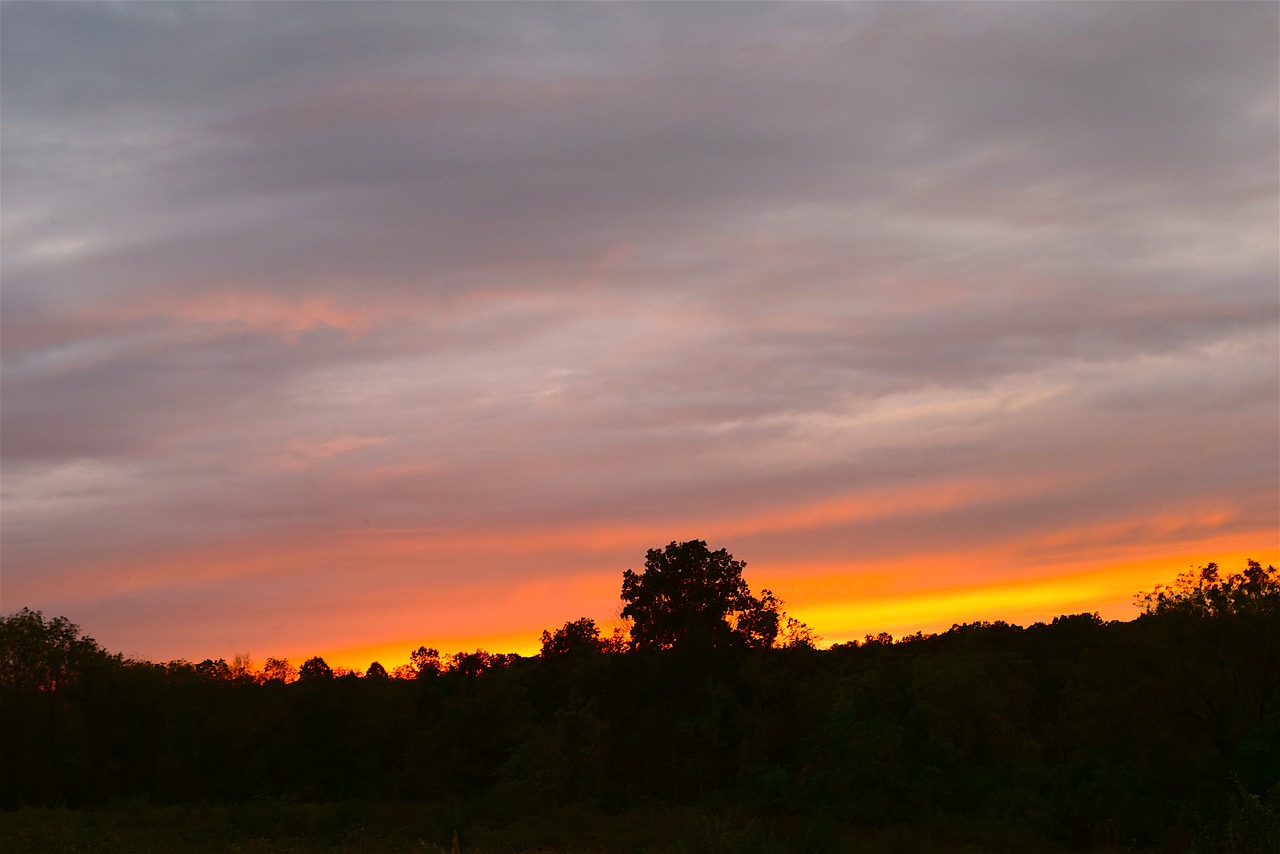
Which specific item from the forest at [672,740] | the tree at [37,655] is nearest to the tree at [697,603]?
the forest at [672,740]

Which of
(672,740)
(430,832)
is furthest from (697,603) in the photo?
(430,832)

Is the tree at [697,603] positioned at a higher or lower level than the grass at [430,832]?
higher

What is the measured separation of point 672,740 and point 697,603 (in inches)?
330

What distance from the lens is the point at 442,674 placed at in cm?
9100

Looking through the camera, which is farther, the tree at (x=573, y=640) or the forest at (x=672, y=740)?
the tree at (x=573, y=640)

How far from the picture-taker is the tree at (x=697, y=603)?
72000 millimetres

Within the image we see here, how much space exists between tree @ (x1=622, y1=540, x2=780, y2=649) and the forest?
0.14 m

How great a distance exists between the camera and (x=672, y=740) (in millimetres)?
68812

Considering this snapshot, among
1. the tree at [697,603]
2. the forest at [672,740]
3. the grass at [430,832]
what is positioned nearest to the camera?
the grass at [430,832]

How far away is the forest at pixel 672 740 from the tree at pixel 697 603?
14cm

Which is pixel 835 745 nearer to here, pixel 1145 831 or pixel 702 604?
pixel 702 604

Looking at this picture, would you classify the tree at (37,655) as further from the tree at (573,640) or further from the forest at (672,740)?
the tree at (573,640)

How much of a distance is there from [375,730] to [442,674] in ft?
43.4

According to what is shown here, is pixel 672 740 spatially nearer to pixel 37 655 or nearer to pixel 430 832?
pixel 430 832
